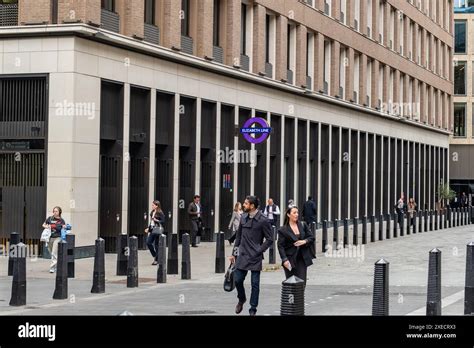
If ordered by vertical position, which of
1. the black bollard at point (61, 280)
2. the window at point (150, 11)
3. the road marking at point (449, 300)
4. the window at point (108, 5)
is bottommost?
the road marking at point (449, 300)

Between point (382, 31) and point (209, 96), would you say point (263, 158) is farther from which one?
point (382, 31)

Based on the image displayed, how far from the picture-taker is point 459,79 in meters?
83.4

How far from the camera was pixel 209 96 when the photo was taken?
3531 centimetres

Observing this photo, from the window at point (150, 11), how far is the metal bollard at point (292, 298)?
73.9 feet

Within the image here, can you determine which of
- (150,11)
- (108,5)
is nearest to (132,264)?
(108,5)

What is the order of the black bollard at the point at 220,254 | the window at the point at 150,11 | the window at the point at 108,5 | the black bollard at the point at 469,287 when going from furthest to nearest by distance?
the window at the point at 150,11 → the window at the point at 108,5 → the black bollard at the point at 220,254 → the black bollard at the point at 469,287

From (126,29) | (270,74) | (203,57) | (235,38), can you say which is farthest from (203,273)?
(270,74)

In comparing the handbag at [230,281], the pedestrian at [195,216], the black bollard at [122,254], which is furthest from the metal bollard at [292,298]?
the pedestrian at [195,216]

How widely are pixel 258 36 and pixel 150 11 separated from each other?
8755mm

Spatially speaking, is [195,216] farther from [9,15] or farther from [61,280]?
[61,280]

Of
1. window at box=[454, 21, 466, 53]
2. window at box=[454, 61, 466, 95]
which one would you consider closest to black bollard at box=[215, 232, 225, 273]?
window at box=[454, 61, 466, 95]

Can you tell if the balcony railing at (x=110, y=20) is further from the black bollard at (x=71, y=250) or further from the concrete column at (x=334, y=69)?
the concrete column at (x=334, y=69)

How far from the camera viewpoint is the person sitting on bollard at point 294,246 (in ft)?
50.0
